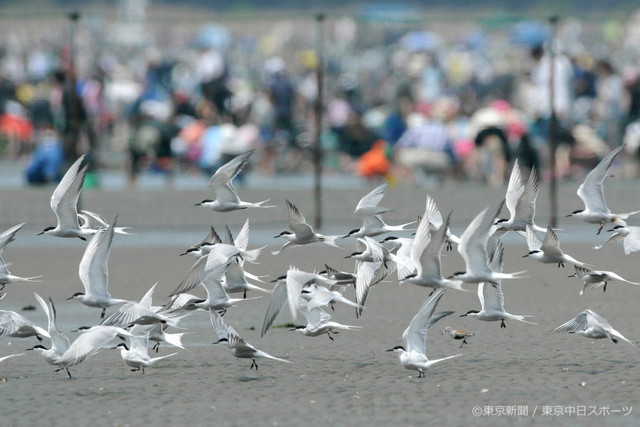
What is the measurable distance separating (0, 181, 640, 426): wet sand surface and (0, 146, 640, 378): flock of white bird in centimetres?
22

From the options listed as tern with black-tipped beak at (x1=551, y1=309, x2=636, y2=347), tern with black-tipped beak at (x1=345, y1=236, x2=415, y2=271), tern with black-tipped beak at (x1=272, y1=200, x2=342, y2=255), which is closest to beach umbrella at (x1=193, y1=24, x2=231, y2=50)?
tern with black-tipped beak at (x1=272, y1=200, x2=342, y2=255)

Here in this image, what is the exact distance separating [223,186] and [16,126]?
1900 centimetres

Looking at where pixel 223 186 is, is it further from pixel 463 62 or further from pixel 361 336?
pixel 463 62

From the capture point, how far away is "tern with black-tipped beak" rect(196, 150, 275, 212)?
10.6m

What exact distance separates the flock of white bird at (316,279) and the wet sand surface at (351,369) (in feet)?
0.72

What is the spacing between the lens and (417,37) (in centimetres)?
3184

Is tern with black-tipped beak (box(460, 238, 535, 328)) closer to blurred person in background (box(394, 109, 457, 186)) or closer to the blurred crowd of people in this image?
the blurred crowd of people

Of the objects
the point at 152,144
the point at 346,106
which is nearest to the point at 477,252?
the point at 152,144

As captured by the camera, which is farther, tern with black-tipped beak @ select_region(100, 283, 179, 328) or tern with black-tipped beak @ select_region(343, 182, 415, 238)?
tern with black-tipped beak @ select_region(343, 182, 415, 238)

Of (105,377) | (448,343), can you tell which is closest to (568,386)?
(448,343)

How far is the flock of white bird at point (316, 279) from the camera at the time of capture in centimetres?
895

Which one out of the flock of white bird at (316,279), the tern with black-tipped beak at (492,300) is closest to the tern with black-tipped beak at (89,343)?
the flock of white bird at (316,279)

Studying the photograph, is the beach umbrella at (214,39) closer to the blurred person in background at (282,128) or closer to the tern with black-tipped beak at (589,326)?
the blurred person in background at (282,128)

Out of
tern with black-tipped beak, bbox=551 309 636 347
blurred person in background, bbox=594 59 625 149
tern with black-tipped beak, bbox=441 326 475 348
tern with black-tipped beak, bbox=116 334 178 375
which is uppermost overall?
tern with black-tipped beak, bbox=551 309 636 347
